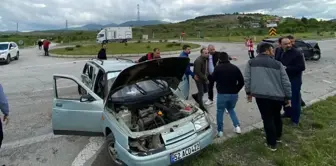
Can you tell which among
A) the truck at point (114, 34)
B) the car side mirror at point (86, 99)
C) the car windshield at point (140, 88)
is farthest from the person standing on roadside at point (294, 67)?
the truck at point (114, 34)

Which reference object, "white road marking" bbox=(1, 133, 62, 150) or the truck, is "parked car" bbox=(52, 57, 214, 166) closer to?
"white road marking" bbox=(1, 133, 62, 150)

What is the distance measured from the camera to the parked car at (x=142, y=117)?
3605mm

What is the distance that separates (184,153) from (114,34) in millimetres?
45806

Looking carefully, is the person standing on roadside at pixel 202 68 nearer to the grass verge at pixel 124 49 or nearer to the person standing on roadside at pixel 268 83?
the person standing on roadside at pixel 268 83

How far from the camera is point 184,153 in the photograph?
3.66 metres

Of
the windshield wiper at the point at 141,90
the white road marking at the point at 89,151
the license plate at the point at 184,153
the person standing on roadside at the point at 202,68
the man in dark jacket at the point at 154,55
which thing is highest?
the man in dark jacket at the point at 154,55

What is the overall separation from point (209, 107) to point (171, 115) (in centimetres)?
289

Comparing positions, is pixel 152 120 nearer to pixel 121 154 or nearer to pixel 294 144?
pixel 121 154

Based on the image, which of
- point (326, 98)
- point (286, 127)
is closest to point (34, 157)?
point (286, 127)

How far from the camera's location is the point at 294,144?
4.56 m

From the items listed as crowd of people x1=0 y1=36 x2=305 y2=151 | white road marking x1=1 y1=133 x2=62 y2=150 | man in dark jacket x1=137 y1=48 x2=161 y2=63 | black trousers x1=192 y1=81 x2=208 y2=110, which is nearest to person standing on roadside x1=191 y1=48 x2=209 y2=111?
black trousers x1=192 y1=81 x2=208 y2=110

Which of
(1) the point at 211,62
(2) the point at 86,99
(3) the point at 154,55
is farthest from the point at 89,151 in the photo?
(1) the point at 211,62

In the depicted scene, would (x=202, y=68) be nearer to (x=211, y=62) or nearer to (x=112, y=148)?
(x=211, y=62)

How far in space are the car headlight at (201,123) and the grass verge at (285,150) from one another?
0.52 meters
